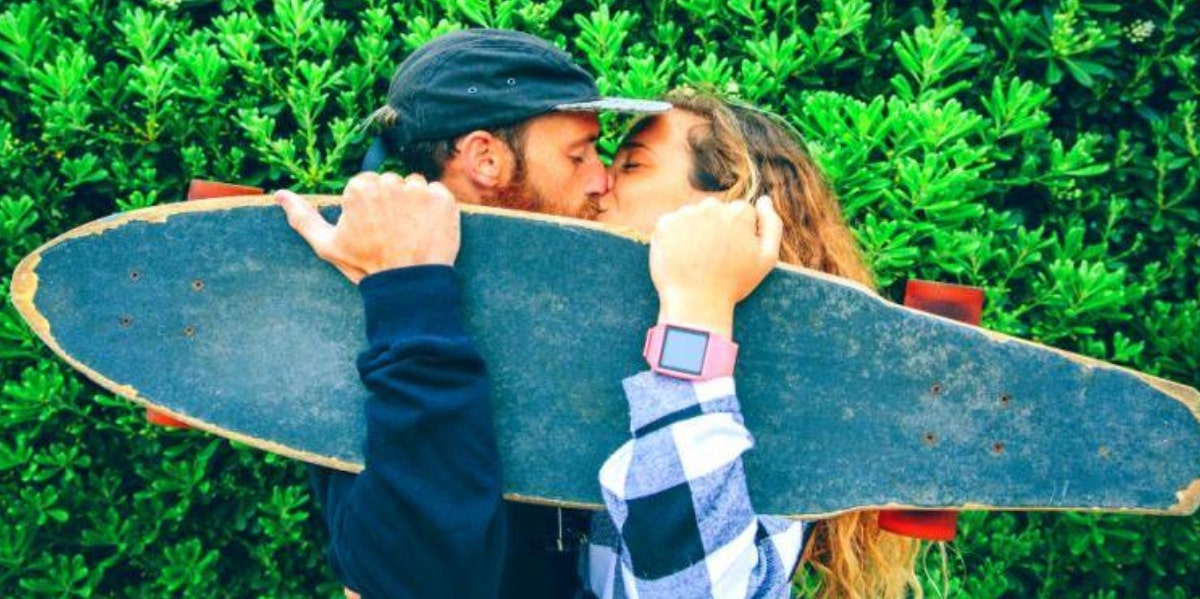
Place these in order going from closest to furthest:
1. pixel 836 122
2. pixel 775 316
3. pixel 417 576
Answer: pixel 417 576
pixel 775 316
pixel 836 122

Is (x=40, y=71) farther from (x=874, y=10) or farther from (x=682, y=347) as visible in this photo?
(x=874, y=10)

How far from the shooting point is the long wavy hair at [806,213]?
207 cm

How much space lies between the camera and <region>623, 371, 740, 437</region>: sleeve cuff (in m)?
1.62

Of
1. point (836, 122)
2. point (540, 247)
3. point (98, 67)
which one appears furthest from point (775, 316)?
point (98, 67)

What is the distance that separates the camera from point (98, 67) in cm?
278

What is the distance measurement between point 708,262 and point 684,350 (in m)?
0.13

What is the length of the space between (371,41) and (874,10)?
1.24 m

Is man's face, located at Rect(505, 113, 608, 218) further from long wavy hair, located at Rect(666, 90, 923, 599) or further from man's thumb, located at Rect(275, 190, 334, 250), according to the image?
man's thumb, located at Rect(275, 190, 334, 250)

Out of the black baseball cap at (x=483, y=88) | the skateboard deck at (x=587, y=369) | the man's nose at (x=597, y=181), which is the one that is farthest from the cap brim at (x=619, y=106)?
the skateboard deck at (x=587, y=369)

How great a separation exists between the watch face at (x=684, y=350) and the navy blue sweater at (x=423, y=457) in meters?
0.27

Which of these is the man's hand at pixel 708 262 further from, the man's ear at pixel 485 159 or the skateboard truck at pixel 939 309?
the man's ear at pixel 485 159

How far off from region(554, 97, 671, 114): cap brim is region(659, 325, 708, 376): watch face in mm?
558

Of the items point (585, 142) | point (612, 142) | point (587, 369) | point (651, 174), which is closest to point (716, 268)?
point (587, 369)

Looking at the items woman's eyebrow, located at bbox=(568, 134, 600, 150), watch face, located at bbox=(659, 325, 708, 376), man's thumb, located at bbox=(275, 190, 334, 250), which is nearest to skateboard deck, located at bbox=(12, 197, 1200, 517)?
man's thumb, located at bbox=(275, 190, 334, 250)
